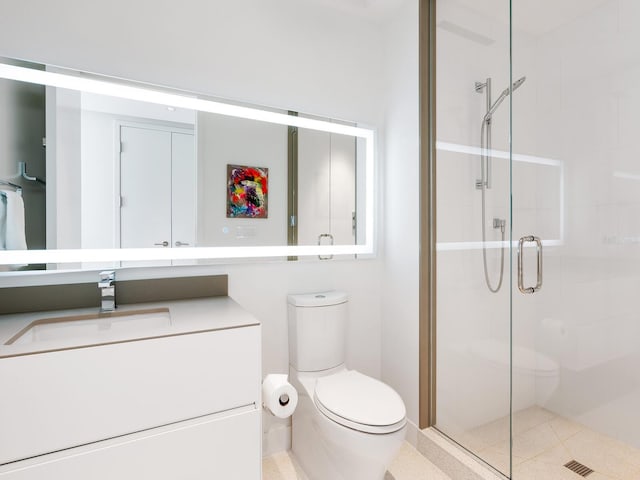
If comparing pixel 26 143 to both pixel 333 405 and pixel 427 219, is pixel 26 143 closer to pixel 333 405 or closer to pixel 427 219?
pixel 333 405

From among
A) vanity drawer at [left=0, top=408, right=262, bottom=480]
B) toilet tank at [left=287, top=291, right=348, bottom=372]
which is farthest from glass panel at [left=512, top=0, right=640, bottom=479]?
vanity drawer at [left=0, top=408, right=262, bottom=480]

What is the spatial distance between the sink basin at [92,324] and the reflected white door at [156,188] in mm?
263

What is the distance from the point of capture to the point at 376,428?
4.08 feet

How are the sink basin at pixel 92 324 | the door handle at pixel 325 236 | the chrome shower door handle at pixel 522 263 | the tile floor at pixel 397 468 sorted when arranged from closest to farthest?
the sink basin at pixel 92 324 < the chrome shower door handle at pixel 522 263 < the tile floor at pixel 397 468 < the door handle at pixel 325 236

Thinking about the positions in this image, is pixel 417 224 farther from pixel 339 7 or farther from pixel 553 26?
pixel 339 7

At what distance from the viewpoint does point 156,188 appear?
1535 mm

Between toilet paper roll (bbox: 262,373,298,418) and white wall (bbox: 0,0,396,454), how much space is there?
0.36 metres

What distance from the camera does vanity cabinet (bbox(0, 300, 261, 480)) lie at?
0.91 m

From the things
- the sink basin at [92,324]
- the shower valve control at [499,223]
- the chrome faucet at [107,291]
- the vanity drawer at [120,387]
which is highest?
the shower valve control at [499,223]

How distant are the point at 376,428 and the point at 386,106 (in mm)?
1743

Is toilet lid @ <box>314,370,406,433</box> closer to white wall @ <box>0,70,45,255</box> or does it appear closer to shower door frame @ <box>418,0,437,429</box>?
shower door frame @ <box>418,0,437,429</box>

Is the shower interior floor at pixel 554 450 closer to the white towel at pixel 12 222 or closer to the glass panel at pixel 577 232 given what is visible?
the glass panel at pixel 577 232

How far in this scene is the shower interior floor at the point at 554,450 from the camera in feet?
4.33

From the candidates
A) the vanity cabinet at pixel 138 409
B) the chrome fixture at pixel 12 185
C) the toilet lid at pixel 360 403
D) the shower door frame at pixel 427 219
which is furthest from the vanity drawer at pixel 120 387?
the shower door frame at pixel 427 219
